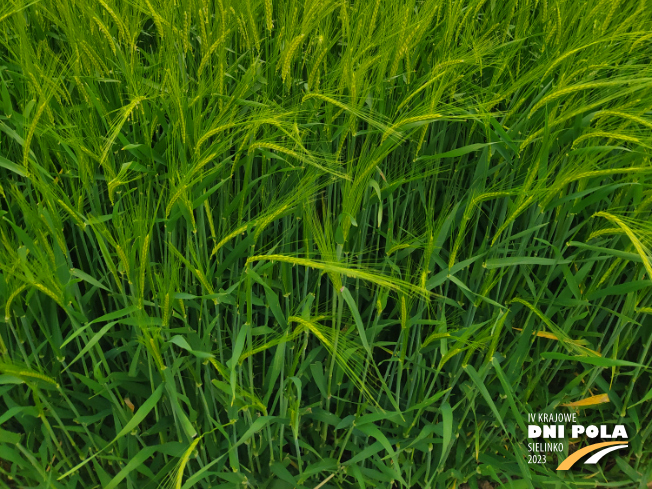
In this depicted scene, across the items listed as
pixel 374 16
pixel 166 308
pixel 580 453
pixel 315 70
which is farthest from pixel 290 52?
pixel 580 453

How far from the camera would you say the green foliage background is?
2.88 ft

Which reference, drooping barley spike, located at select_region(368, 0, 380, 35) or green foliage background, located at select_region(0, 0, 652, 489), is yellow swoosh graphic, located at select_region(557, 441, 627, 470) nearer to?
green foliage background, located at select_region(0, 0, 652, 489)

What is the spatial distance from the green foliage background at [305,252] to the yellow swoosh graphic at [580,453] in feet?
0.12

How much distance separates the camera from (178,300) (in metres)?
0.88

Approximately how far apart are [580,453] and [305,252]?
74cm

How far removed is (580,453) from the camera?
111 centimetres

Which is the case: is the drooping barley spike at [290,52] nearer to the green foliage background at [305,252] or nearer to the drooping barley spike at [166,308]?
the green foliage background at [305,252]

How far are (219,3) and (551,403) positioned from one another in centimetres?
105

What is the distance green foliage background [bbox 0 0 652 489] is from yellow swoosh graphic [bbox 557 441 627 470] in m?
0.04

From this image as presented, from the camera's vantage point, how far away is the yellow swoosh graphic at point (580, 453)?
1.09m

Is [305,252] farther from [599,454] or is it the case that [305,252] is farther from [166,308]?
[599,454]

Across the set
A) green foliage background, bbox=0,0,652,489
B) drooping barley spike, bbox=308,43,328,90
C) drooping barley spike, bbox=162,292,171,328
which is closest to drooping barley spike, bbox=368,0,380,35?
green foliage background, bbox=0,0,652,489

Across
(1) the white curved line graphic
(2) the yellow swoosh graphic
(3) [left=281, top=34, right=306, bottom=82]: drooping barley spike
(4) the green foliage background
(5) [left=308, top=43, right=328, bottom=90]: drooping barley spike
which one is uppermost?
(3) [left=281, top=34, right=306, bottom=82]: drooping barley spike

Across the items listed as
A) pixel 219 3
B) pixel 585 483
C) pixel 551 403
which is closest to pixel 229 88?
pixel 219 3
